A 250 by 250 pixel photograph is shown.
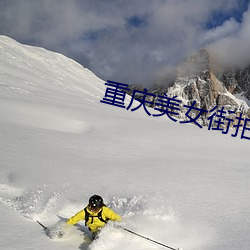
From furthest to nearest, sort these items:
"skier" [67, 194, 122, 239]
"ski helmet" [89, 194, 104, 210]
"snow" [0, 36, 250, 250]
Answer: "skier" [67, 194, 122, 239]
"ski helmet" [89, 194, 104, 210]
"snow" [0, 36, 250, 250]

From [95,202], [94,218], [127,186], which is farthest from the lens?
[127,186]

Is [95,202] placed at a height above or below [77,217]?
above

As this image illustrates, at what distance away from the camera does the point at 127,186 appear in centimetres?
766

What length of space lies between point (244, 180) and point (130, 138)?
6.38 meters

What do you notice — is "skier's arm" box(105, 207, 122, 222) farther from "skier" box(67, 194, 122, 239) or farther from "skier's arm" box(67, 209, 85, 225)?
"skier's arm" box(67, 209, 85, 225)

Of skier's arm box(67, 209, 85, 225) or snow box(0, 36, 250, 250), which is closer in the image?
snow box(0, 36, 250, 250)

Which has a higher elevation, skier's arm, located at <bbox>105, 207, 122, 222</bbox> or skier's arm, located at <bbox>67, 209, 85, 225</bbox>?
skier's arm, located at <bbox>105, 207, 122, 222</bbox>

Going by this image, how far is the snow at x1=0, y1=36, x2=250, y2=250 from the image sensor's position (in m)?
5.29

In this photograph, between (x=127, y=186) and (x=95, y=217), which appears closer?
(x=95, y=217)

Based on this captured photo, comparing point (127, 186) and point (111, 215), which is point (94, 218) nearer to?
point (111, 215)

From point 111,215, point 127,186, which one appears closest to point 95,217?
point 111,215

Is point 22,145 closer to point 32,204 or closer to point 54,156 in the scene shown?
point 54,156

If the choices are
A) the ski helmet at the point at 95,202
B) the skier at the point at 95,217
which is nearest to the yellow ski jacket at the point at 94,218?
the skier at the point at 95,217

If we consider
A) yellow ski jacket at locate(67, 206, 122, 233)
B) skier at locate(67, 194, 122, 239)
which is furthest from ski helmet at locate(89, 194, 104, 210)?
yellow ski jacket at locate(67, 206, 122, 233)
